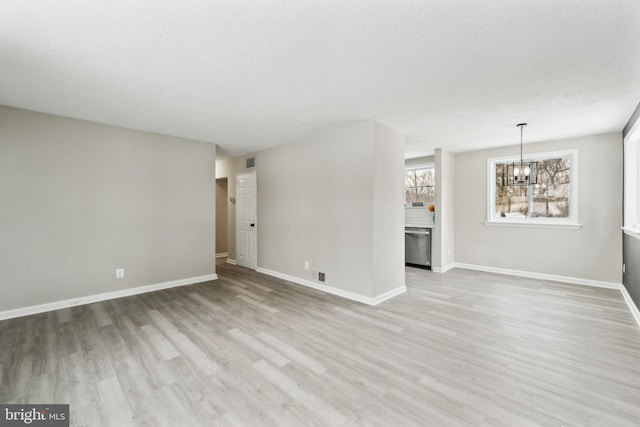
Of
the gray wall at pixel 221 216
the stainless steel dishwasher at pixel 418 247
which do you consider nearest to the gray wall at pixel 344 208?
the stainless steel dishwasher at pixel 418 247

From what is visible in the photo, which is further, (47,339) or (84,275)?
(84,275)

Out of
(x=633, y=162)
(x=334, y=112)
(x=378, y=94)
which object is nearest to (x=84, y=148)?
(x=334, y=112)

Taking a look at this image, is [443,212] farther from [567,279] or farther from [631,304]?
[631,304]

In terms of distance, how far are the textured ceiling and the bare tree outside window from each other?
1.24 meters

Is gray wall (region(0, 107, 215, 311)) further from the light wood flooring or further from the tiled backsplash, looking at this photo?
the tiled backsplash

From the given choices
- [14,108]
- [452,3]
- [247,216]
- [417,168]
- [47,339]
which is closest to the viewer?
[452,3]

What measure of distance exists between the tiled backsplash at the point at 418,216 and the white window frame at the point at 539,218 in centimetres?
106

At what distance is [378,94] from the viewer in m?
2.77

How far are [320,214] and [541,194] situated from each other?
407 cm

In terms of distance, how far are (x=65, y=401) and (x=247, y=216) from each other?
13.9 feet

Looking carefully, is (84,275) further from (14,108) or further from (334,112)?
(334,112)

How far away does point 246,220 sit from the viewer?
589 cm

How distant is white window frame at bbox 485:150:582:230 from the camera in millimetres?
4527

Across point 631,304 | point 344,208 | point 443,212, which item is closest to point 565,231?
point 631,304
